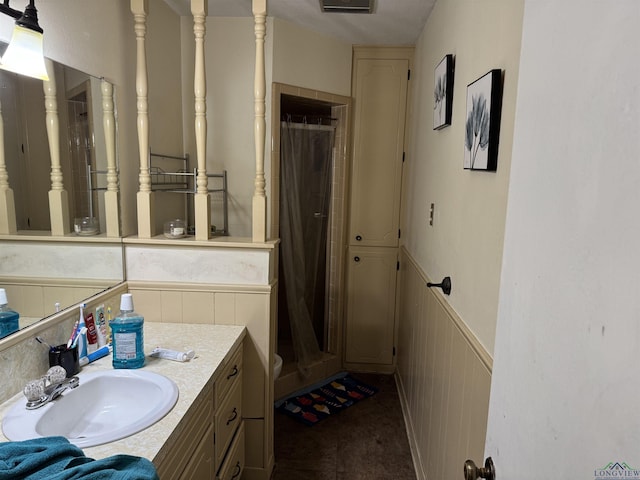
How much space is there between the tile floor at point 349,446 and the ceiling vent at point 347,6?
2.41m

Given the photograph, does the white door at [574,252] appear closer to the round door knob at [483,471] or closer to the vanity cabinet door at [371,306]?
the round door knob at [483,471]

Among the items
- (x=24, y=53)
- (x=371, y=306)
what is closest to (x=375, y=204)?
(x=371, y=306)

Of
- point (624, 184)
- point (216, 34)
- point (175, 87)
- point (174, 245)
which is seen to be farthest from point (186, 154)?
point (624, 184)

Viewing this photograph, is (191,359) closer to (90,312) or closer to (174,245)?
(90,312)

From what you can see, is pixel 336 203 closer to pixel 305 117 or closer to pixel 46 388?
pixel 305 117

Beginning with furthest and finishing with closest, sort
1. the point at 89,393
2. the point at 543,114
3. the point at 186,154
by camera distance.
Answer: the point at 186,154
the point at 89,393
the point at 543,114

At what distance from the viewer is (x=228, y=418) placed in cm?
161

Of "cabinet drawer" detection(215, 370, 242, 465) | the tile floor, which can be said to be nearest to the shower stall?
the tile floor

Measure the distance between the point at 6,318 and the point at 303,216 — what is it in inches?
79.6

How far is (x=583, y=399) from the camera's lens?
46 cm

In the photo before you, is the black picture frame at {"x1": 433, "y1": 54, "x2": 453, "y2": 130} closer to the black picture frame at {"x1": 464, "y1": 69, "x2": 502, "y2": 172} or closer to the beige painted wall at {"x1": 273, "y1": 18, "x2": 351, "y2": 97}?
the black picture frame at {"x1": 464, "y1": 69, "x2": 502, "y2": 172}

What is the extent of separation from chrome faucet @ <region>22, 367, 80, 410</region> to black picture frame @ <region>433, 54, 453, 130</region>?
1673mm

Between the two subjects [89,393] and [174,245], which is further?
[174,245]

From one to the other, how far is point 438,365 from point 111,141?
167 centimetres
